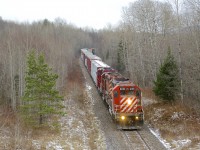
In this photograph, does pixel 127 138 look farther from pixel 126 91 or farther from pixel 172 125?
pixel 172 125

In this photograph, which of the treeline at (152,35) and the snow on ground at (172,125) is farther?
the treeline at (152,35)

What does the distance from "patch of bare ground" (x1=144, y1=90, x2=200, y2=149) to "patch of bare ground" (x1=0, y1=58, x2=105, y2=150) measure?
4.43 m

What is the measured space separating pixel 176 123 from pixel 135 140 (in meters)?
4.24

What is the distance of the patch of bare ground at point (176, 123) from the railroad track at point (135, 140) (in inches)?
60.2

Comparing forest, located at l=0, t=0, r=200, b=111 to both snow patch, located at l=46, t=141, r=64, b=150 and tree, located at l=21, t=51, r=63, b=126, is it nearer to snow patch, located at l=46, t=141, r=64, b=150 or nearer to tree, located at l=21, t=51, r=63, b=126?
tree, located at l=21, t=51, r=63, b=126

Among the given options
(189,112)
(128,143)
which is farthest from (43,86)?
(189,112)

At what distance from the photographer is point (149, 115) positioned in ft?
72.3

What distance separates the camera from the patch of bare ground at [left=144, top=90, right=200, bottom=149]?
50.9 ft

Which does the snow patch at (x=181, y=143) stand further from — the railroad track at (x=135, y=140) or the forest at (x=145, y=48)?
the forest at (x=145, y=48)

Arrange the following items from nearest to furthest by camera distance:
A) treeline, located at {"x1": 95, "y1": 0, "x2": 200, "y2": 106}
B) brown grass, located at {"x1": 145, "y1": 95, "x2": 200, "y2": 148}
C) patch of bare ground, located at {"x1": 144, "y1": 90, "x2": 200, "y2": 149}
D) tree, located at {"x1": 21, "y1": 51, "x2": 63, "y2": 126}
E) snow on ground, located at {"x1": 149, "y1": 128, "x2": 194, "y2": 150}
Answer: snow on ground, located at {"x1": 149, "y1": 128, "x2": 194, "y2": 150} < patch of bare ground, located at {"x1": 144, "y1": 90, "x2": 200, "y2": 149} < brown grass, located at {"x1": 145, "y1": 95, "x2": 200, "y2": 148} < tree, located at {"x1": 21, "y1": 51, "x2": 63, "y2": 126} < treeline, located at {"x1": 95, "y1": 0, "x2": 200, "y2": 106}

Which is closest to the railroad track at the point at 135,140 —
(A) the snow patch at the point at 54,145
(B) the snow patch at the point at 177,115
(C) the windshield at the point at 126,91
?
(C) the windshield at the point at 126,91

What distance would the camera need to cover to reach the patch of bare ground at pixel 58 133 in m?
14.5

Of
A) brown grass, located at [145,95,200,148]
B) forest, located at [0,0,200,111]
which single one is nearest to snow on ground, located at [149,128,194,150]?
brown grass, located at [145,95,200,148]

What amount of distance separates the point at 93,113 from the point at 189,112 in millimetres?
8490
